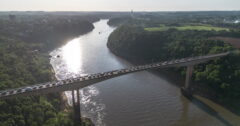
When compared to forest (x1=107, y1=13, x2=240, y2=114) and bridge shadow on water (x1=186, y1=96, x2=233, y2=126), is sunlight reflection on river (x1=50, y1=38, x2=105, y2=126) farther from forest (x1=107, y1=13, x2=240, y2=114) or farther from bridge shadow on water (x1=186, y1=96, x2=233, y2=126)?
bridge shadow on water (x1=186, y1=96, x2=233, y2=126)

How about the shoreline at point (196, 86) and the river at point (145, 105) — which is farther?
the shoreline at point (196, 86)

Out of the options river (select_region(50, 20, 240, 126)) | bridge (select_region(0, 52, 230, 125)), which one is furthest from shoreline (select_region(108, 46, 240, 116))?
bridge (select_region(0, 52, 230, 125))

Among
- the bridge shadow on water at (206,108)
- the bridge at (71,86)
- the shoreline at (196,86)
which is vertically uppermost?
the bridge at (71,86)

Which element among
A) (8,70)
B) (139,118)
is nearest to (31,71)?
(8,70)

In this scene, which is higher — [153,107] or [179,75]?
[179,75]

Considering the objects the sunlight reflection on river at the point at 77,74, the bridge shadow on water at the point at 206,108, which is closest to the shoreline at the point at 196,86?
the bridge shadow on water at the point at 206,108

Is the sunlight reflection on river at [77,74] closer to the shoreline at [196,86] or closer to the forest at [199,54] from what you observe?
the forest at [199,54]

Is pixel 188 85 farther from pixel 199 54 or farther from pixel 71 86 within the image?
pixel 71 86

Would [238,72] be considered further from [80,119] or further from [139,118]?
[80,119]
